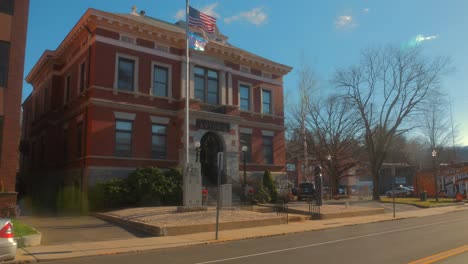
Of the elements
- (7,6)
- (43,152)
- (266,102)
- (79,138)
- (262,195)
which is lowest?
(262,195)

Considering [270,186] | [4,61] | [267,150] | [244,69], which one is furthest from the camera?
[267,150]

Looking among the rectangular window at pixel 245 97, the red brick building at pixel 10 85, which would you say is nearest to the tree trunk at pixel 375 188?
the rectangular window at pixel 245 97

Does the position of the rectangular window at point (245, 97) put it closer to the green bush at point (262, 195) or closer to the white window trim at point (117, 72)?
the green bush at point (262, 195)

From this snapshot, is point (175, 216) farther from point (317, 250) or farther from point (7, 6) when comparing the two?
point (7, 6)

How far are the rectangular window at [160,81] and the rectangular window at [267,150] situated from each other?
9.74 metres

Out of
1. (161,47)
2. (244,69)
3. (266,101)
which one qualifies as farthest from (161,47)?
(266,101)

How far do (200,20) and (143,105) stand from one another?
22.7ft

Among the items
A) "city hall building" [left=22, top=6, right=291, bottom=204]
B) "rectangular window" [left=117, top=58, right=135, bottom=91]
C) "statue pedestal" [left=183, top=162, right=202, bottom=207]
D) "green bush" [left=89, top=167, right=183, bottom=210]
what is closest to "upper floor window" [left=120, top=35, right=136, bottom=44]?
"city hall building" [left=22, top=6, right=291, bottom=204]

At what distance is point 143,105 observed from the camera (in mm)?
26438

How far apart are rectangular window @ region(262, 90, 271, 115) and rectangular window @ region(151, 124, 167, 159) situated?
993 centimetres

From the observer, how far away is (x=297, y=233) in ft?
53.5

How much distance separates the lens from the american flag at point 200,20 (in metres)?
22.8

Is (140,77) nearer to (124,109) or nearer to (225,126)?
(124,109)

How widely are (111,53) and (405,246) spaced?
20.3 metres
